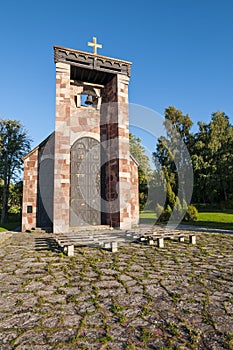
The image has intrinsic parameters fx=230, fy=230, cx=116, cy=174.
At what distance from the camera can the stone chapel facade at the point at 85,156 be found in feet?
37.4

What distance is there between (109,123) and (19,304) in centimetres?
1113

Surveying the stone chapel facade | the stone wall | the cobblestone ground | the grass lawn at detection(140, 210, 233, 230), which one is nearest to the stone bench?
the cobblestone ground

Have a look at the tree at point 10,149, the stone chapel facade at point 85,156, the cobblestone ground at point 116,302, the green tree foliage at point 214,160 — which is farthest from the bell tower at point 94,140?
the green tree foliage at point 214,160

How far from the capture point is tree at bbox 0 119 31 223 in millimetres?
22766

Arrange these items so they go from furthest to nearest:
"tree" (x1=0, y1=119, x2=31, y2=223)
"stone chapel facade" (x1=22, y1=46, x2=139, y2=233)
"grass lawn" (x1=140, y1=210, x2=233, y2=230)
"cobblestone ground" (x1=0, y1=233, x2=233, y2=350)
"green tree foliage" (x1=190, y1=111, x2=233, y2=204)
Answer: "green tree foliage" (x1=190, y1=111, x2=233, y2=204), "tree" (x1=0, y1=119, x2=31, y2=223), "grass lawn" (x1=140, y1=210, x2=233, y2=230), "stone chapel facade" (x1=22, y1=46, x2=139, y2=233), "cobblestone ground" (x1=0, y1=233, x2=233, y2=350)

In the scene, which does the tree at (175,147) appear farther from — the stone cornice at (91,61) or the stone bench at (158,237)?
the stone bench at (158,237)

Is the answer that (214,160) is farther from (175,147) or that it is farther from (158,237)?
Result: (158,237)

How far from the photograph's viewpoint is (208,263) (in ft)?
17.5

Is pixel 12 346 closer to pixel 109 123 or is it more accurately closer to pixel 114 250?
pixel 114 250

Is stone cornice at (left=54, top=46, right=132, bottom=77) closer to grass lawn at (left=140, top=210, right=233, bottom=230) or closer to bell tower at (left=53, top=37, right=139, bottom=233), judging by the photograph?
bell tower at (left=53, top=37, right=139, bottom=233)

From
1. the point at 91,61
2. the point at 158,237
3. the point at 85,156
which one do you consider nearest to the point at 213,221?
the point at 158,237

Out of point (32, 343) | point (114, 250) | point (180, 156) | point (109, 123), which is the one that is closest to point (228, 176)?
point (180, 156)

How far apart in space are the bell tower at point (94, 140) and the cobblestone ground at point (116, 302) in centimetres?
625

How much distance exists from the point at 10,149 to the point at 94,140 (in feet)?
45.0
